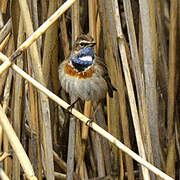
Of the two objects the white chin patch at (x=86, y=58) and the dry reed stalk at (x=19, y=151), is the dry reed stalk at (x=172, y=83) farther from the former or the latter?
the dry reed stalk at (x=19, y=151)

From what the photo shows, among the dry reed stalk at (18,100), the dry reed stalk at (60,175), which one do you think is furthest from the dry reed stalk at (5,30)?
the dry reed stalk at (60,175)

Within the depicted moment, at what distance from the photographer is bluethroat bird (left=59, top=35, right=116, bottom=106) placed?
2.95m

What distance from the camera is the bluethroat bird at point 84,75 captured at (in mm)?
2949

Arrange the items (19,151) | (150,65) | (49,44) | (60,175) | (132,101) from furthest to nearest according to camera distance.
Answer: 1. (60,175)
2. (49,44)
3. (150,65)
4. (132,101)
5. (19,151)

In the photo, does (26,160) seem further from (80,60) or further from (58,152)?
(58,152)

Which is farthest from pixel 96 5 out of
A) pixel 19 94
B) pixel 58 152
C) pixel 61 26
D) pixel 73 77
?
pixel 58 152

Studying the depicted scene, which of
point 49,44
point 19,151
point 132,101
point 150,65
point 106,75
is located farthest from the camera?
point 106,75

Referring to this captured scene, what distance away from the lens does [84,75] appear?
300cm

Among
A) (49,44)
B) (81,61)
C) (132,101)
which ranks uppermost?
(49,44)

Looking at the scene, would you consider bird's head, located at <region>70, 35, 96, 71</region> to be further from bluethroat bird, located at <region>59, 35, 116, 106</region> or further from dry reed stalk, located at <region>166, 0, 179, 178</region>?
dry reed stalk, located at <region>166, 0, 179, 178</region>

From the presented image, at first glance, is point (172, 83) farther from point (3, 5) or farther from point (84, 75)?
point (3, 5)

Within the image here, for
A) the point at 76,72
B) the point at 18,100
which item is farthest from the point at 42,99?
the point at 76,72

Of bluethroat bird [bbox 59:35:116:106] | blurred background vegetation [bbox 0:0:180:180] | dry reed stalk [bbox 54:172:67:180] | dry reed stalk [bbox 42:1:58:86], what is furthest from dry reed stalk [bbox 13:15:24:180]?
dry reed stalk [bbox 54:172:67:180]

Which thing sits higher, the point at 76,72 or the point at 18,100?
the point at 76,72
